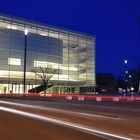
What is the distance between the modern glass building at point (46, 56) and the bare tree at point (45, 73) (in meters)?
1.02

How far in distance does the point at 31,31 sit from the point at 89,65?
22623 mm

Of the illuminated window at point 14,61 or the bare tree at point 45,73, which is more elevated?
the illuminated window at point 14,61

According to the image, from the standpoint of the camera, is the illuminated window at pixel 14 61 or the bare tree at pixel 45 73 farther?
the bare tree at pixel 45 73

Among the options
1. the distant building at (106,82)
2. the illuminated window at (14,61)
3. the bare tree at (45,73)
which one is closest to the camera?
the illuminated window at (14,61)

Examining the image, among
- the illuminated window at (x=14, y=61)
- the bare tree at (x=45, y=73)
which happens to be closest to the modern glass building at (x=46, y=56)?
the illuminated window at (x=14, y=61)

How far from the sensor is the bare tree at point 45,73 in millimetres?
92625

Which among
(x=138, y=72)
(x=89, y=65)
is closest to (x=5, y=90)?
(x=89, y=65)

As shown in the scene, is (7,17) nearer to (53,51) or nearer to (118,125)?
(53,51)

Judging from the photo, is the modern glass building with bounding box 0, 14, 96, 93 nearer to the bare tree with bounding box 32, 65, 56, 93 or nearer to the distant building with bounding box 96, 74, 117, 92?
the bare tree with bounding box 32, 65, 56, 93

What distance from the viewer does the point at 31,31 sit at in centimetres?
9569

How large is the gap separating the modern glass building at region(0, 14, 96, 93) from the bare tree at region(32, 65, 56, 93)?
102 cm

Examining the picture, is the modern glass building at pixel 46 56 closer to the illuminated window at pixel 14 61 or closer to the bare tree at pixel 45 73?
the illuminated window at pixel 14 61

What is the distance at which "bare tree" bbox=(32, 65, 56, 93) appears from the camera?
9262 centimetres

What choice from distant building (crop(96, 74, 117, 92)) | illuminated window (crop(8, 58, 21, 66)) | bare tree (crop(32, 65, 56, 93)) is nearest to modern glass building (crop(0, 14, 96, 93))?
illuminated window (crop(8, 58, 21, 66))
